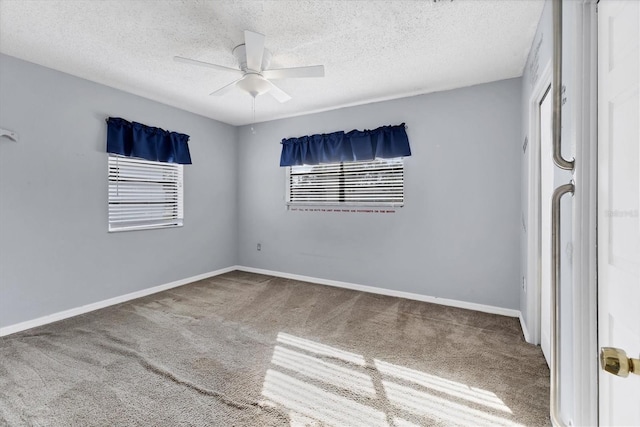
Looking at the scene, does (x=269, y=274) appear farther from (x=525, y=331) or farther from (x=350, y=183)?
(x=525, y=331)

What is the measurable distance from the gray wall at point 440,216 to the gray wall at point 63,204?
190 cm

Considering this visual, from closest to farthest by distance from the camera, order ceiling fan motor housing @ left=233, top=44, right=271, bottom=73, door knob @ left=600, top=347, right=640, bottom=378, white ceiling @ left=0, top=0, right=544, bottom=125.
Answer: door knob @ left=600, top=347, right=640, bottom=378, white ceiling @ left=0, top=0, right=544, bottom=125, ceiling fan motor housing @ left=233, top=44, right=271, bottom=73

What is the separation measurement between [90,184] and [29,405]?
2138mm

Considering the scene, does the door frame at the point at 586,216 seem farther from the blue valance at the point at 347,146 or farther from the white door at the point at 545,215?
the blue valance at the point at 347,146

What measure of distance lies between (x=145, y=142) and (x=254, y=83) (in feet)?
6.28

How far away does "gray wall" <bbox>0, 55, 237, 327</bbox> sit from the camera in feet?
8.44

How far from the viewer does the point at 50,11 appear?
1952mm

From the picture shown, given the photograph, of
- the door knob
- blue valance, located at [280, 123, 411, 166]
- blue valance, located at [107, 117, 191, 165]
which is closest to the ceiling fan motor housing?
blue valance, located at [280, 123, 411, 166]

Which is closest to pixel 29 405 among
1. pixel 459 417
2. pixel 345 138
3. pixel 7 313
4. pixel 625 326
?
pixel 7 313

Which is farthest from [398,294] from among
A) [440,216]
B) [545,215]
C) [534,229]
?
[545,215]

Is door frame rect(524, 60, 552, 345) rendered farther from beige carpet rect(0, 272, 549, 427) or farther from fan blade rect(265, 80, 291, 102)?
fan blade rect(265, 80, 291, 102)

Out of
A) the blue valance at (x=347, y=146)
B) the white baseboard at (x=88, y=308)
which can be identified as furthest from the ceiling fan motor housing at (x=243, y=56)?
the white baseboard at (x=88, y=308)

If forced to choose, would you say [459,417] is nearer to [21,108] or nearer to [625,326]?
[625,326]

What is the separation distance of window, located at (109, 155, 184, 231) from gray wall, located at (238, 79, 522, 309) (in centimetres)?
158
